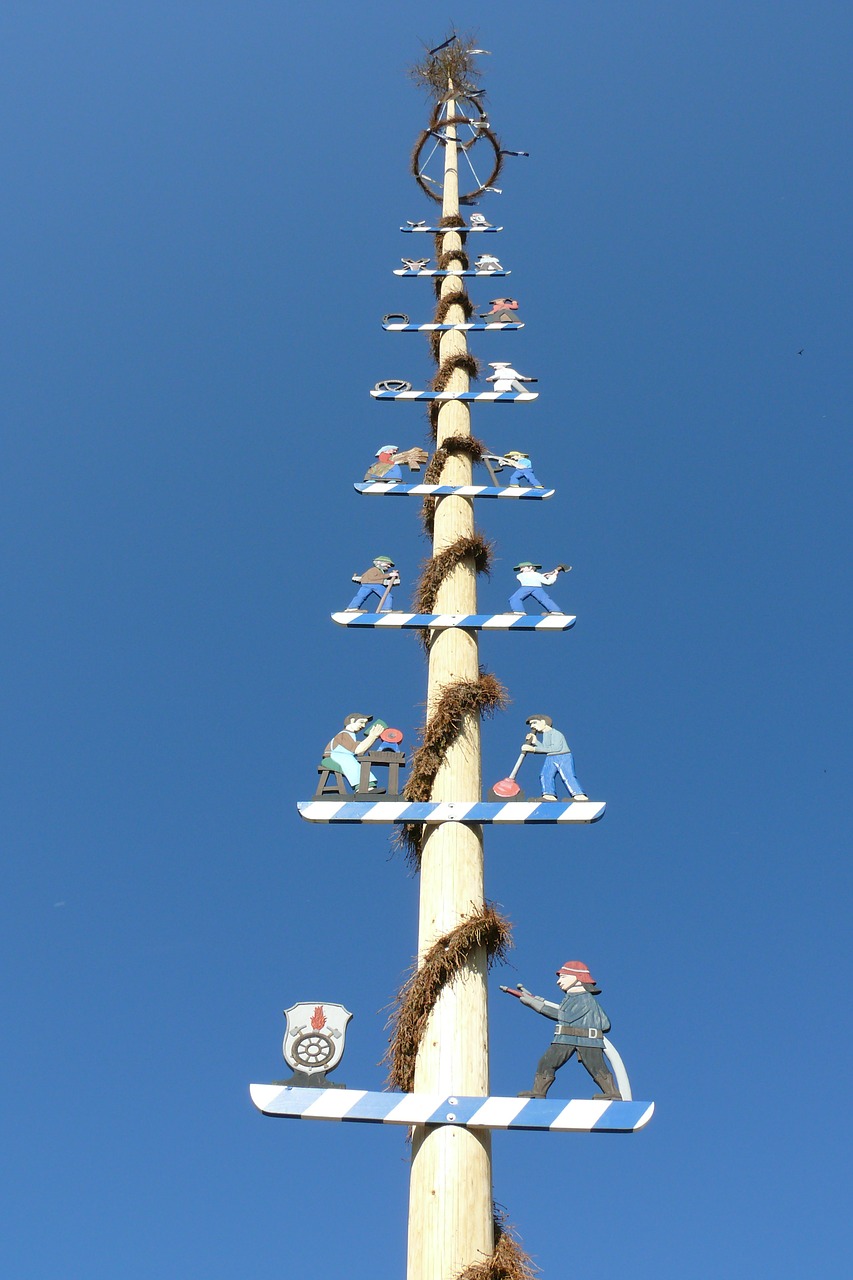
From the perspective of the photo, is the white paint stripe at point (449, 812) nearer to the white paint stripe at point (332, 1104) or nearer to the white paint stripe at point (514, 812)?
the white paint stripe at point (514, 812)

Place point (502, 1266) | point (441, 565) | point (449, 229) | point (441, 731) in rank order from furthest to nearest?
point (449, 229) < point (441, 565) < point (441, 731) < point (502, 1266)

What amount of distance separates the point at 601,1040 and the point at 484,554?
3271mm

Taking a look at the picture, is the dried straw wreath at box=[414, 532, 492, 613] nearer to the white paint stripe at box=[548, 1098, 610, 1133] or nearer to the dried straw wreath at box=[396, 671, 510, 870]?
the dried straw wreath at box=[396, 671, 510, 870]

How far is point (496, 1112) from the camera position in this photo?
414cm

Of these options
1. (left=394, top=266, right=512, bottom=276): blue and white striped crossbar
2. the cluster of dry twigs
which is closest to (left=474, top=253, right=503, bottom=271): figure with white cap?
(left=394, top=266, right=512, bottom=276): blue and white striped crossbar

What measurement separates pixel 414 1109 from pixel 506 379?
6234 mm

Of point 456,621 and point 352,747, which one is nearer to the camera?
point 352,747

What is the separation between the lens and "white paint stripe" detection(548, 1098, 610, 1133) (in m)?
4.16

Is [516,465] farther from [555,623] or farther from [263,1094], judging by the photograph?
[263,1094]

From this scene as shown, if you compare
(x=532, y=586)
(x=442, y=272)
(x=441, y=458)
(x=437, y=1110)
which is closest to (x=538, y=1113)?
(x=437, y=1110)

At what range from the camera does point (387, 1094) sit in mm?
4184

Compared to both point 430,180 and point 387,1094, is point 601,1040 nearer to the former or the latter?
point 387,1094

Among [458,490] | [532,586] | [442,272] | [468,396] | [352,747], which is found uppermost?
[442,272]

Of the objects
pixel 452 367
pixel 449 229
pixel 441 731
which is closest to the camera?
pixel 441 731
